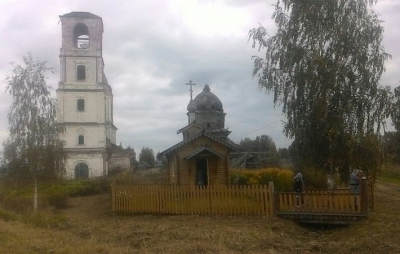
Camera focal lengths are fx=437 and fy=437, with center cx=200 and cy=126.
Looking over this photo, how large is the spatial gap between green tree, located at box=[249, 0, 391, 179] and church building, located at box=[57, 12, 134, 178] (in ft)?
104

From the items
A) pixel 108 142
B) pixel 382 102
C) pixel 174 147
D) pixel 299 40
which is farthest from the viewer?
pixel 108 142

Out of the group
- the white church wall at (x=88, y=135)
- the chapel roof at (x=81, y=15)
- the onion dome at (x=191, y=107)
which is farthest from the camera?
the chapel roof at (x=81, y=15)

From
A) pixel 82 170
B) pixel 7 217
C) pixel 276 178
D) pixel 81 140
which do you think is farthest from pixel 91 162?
pixel 7 217

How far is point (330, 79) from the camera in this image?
17.8 m

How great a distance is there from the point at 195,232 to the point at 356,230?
14.7ft

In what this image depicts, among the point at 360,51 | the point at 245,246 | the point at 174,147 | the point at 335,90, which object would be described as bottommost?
the point at 245,246

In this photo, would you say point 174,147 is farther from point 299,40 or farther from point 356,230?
point 356,230

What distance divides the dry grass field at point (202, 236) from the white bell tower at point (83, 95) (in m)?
32.1

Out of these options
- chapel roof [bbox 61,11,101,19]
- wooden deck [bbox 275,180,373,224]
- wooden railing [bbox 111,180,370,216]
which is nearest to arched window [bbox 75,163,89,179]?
chapel roof [bbox 61,11,101,19]

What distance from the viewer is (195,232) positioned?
39.9 ft

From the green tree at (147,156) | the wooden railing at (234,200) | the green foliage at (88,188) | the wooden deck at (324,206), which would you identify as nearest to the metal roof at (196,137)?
the wooden railing at (234,200)

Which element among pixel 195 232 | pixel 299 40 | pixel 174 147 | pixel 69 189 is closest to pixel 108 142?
pixel 69 189

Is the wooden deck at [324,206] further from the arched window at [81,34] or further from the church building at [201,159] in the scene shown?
the arched window at [81,34]

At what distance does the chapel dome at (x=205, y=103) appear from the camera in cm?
4078
